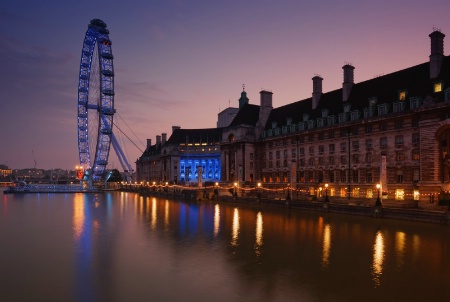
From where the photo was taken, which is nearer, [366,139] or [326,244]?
[326,244]

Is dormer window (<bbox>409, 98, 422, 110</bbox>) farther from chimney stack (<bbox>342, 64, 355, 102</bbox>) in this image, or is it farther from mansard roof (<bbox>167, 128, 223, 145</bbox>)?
mansard roof (<bbox>167, 128, 223, 145</bbox>)

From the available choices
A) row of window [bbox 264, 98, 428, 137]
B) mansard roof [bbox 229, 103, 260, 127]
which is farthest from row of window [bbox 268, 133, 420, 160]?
mansard roof [bbox 229, 103, 260, 127]

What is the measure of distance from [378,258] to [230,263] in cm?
939

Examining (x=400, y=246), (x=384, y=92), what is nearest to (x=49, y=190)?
(x=384, y=92)

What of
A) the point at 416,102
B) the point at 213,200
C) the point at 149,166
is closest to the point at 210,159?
the point at 149,166

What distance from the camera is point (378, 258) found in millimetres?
24156

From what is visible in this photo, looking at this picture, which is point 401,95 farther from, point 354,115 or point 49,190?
point 49,190

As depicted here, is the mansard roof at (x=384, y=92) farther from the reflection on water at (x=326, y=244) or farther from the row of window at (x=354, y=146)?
the reflection on water at (x=326, y=244)

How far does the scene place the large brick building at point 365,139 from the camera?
52844 millimetres

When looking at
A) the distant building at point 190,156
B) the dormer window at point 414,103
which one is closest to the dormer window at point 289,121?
the dormer window at point 414,103

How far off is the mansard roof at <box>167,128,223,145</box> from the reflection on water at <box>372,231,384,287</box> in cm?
13392

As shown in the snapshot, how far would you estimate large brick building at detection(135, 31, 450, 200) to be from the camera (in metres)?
52.8

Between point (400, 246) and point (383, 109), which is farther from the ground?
point (383, 109)

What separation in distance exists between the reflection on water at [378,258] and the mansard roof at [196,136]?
134 metres
